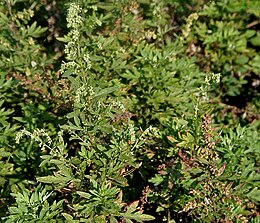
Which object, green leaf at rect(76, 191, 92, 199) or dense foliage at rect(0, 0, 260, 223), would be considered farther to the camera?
dense foliage at rect(0, 0, 260, 223)

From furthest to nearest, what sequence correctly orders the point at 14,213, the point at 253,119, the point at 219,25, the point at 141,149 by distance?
the point at 219,25 < the point at 253,119 < the point at 141,149 < the point at 14,213

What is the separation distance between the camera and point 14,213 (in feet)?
10.3

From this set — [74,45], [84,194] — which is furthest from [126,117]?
[84,194]

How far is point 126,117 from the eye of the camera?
3812 millimetres

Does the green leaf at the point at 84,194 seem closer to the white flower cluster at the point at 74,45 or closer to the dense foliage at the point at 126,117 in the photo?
the dense foliage at the point at 126,117

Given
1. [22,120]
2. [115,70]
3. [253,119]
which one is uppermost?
[115,70]

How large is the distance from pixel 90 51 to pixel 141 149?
87 cm

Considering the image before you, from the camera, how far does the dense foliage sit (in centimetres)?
325

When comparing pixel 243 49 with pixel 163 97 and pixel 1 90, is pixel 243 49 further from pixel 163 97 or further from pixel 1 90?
pixel 1 90

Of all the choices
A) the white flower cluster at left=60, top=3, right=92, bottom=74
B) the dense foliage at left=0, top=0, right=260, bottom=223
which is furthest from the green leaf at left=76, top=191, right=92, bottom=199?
the white flower cluster at left=60, top=3, right=92, bottom=74

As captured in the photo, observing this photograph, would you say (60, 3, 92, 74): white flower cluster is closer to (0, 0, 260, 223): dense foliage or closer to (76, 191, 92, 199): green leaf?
(0, 0, 260, 223): dense foliage

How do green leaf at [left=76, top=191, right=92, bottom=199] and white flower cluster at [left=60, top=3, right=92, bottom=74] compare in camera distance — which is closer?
green leaf at [left=76, top=191, right=92, bottom=199]

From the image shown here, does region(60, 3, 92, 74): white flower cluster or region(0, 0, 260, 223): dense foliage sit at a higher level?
region(60, 3, 92, 74): white flower cluster

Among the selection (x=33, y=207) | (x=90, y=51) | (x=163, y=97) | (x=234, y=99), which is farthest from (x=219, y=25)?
→ (x=33, y=207)
